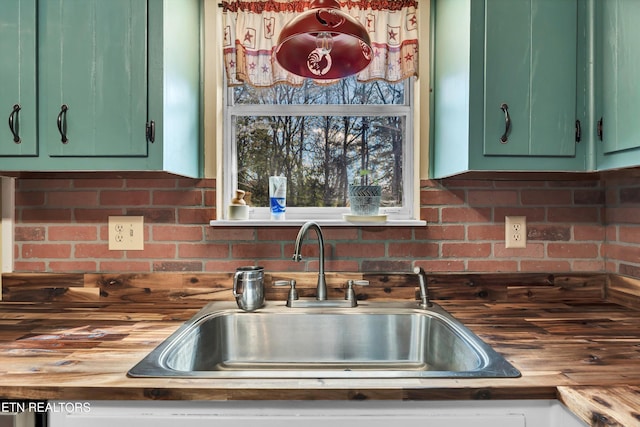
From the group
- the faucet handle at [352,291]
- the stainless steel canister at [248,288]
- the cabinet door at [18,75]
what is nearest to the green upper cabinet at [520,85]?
the faucet handle at [352,291]

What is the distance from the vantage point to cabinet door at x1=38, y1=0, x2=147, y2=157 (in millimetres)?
1373

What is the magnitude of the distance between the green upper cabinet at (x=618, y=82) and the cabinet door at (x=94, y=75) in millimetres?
1413

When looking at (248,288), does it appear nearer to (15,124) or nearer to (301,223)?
(301,223)

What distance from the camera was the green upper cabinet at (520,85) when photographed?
4.53 ft

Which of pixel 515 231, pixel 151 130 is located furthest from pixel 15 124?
pixel 515 231

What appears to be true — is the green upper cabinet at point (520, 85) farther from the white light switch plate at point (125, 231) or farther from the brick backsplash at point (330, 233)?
the white light switch plate at point (125, 231)

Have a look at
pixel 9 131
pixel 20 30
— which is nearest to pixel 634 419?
pixel 9 131

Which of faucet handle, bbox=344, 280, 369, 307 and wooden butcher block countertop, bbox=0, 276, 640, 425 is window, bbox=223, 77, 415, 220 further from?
wooden butcher block countertop, bbox=0, 276, 640, 425

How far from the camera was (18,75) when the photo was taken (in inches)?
54.4

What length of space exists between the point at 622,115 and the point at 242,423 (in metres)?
1.32

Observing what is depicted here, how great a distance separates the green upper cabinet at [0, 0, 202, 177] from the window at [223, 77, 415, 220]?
0.46 metres

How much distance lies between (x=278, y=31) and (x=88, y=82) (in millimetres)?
725

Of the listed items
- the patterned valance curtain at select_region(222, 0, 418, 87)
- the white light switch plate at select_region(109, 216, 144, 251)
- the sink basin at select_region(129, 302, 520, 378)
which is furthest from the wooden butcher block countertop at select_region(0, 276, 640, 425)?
the patterned valance curtain at select_region(222, 0, 418, 87)

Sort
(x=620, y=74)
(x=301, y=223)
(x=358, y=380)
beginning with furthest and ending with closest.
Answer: (x=301, y=223) → (x=620, y=74) → (x=358, y=380)
